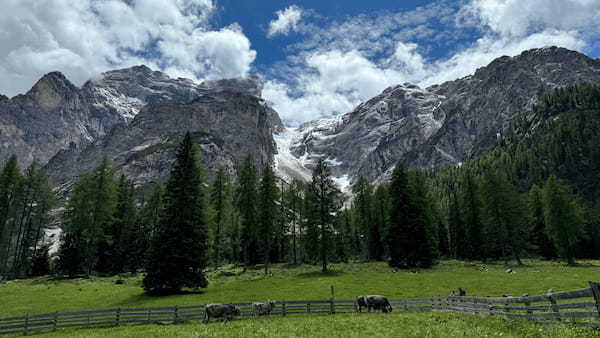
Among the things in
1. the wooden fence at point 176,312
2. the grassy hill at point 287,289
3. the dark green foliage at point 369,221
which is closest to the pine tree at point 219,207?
the grassy hill at point 287,289

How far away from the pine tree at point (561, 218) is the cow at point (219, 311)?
6096 centimetres

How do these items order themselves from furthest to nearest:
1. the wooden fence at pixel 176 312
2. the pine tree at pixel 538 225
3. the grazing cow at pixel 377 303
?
1. the pine tree at pixel 538 225
2. the grazing cow at pixel 377 303
3. the wooden fence at pixel 176 312

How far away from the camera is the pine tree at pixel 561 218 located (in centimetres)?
6062

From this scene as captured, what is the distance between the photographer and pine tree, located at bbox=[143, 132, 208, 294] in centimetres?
3759

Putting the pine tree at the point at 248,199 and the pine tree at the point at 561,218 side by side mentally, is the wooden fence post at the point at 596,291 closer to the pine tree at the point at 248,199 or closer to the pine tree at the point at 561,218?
the pine tree at the point at 248,199

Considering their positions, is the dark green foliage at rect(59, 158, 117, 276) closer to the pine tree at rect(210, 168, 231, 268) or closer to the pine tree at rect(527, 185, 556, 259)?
the pine tree at rect(210, 168, 231, 268)

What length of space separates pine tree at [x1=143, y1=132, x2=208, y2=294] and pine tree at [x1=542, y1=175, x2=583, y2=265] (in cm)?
6031

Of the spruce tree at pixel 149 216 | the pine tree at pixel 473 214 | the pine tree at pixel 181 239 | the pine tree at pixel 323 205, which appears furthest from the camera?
the pine tree at pixel 473 214

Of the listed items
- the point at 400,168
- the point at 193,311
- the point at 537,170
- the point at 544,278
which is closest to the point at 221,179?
the point at 400,168

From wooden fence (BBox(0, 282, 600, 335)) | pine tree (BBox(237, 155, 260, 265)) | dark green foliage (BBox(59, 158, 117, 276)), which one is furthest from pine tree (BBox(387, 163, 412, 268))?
dark green foliage (BBox(59, 158, 117, 276))

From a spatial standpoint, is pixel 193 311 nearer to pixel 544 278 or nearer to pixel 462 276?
pixel 462 276

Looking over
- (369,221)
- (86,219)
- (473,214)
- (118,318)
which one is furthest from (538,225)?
(86,219)

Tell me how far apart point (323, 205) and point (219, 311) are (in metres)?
30.9

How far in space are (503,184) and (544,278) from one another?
27210 mm
